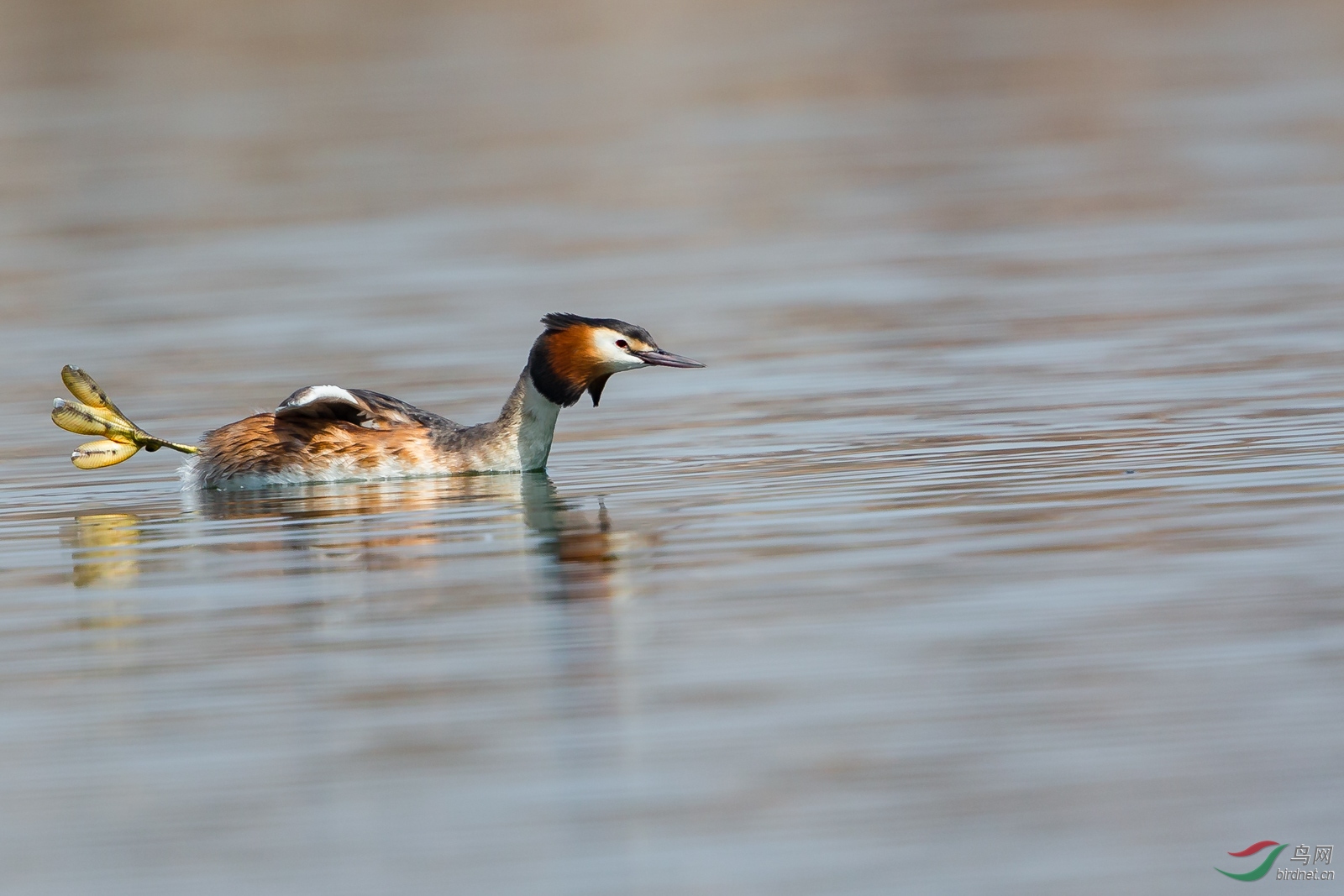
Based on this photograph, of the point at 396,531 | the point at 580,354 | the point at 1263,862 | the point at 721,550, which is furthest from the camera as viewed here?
the point at 580,354

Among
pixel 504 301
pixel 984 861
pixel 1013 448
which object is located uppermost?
pixel 504 301

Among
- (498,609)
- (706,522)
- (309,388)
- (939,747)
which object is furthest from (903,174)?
(939,747)

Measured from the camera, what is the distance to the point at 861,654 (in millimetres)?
8398

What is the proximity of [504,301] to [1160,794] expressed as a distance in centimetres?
1435

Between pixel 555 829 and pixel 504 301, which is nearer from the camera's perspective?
pixel 555 829

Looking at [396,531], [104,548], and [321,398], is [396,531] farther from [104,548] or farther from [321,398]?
[321,398]

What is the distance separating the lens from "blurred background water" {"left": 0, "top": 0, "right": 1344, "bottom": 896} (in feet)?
22.4

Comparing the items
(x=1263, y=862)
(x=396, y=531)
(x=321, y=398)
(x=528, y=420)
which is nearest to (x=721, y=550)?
(x=396, y=531)

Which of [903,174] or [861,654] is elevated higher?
[903,174]

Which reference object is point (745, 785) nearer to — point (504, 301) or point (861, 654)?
point (861, 654)

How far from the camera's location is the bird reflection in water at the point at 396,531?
411 inches

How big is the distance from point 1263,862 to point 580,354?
7.20 meters

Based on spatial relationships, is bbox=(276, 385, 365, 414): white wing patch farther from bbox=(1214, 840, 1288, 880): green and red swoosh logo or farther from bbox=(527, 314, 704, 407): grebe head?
bbox=(1214, 840, 1288, 880): green and red swoosh logo

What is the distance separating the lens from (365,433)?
44.1 feet
